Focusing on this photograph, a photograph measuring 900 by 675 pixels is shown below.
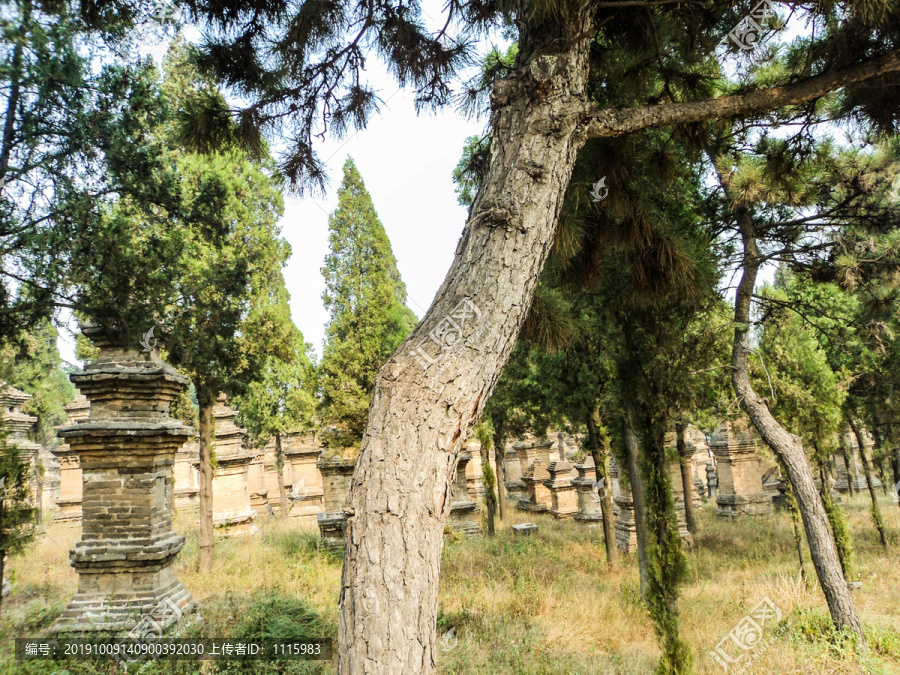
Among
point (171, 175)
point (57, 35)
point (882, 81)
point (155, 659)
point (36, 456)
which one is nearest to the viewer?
point (57, 35)

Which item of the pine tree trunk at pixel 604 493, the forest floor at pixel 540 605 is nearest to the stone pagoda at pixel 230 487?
the forest floor at pixel 540 605

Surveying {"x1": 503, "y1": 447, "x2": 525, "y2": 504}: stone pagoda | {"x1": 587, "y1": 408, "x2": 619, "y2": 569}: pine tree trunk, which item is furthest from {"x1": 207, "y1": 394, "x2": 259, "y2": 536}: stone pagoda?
{"x1": 503, "y1": 447, "x2": 525, "y2": 504}: stone pagoda

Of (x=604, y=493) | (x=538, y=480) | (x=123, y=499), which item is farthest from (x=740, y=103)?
(x=538, y=480)

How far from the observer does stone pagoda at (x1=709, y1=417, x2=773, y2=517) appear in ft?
48.8

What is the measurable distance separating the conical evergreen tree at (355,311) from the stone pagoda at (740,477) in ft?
34.1

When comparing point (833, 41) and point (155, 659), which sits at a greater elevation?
point (833, 41)

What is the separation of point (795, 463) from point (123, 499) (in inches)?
311

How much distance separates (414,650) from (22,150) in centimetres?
403

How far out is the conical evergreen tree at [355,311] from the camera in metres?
10.8

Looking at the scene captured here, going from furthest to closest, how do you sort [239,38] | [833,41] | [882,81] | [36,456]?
1. [36,456]
2. [239,38]
3. [882,81]
4. [833,41]

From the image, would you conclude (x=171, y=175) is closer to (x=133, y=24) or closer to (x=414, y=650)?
(x=133, y=24)

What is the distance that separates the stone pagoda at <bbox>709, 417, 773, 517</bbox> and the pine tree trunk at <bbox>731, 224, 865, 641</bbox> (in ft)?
30.9

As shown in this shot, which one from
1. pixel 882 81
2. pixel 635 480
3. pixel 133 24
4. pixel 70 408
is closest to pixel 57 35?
pixel 133 24

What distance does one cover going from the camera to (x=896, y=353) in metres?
10.6
